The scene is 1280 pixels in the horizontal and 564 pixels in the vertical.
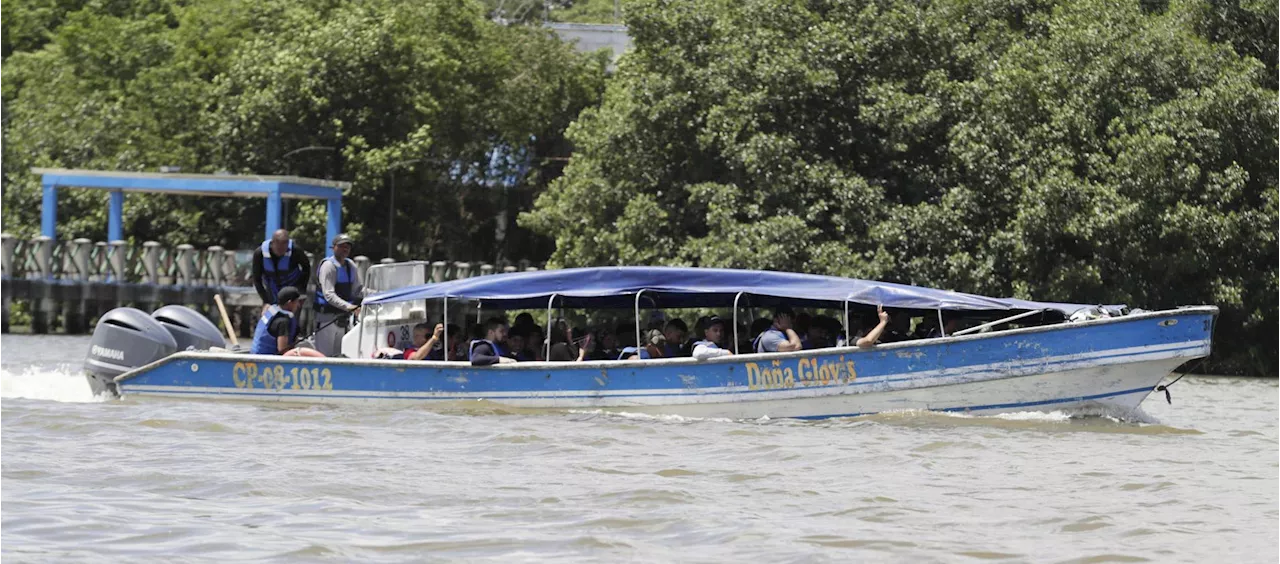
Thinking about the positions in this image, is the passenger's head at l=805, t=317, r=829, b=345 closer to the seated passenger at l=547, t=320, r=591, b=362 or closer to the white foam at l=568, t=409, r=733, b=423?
the white foam at l=568, t=409, r=733, b=423

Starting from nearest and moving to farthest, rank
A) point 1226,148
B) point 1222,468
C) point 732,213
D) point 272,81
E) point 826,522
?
point 826,522 → point 1222,468 → point 1226,148 → point 732,213 → point 272,81

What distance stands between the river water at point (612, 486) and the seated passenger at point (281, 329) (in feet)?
2.09

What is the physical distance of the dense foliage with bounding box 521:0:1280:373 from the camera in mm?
28312

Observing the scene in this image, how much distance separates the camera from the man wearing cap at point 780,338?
16.2 m

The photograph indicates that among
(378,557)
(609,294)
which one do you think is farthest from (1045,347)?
(378,557)

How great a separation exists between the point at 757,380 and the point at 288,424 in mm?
4256

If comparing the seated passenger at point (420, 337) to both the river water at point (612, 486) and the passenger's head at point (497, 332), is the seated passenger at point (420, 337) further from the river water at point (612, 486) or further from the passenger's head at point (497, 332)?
the river water at point (612, 486)

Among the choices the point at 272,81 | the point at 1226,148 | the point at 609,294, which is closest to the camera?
the point at 609,294

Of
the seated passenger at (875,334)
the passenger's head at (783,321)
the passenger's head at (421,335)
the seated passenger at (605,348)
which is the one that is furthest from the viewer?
the seated passenger at (605,348)

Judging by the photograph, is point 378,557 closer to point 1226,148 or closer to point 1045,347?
point 1045,347

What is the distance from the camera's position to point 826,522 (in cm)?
1044

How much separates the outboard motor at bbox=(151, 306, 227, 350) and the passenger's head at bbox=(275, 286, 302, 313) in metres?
1.10

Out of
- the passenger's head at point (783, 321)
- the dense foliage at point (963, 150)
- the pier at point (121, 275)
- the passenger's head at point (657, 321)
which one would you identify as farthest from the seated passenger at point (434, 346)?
the pier at point (121, 275)

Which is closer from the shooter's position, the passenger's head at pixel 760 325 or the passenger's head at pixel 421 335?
the passenger's head at pixel 421 335
